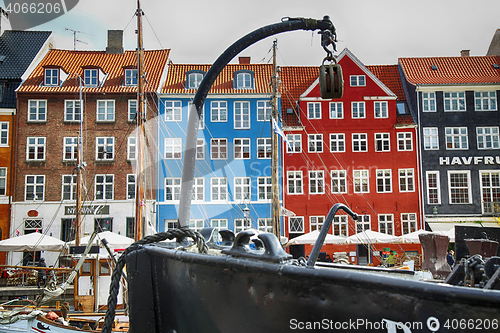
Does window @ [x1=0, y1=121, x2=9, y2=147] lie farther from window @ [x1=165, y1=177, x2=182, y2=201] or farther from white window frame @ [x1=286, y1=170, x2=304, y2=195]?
white window frame @ [x1=286, y1=170, x2=304, y2=195]

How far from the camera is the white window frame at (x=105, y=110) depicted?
31.3m

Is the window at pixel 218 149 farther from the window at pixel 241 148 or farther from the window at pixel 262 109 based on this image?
the window at pixel 262 109

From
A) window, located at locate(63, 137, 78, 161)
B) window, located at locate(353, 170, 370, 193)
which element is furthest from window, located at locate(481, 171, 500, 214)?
window, located at locate(63, 137, 78, 161)

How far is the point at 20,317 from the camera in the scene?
13508 millimetres

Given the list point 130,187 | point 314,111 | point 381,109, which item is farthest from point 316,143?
point 130,187

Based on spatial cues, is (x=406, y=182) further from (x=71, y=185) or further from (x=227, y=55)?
(x=227, y=55)

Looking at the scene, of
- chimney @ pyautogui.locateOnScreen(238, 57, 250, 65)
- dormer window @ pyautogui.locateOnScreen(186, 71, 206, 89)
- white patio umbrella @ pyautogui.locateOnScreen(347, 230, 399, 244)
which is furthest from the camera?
chimney @ pyautogui.locateOnScreen(238, 57, 250, 65)

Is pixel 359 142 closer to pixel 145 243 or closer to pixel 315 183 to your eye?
pixel 315 183

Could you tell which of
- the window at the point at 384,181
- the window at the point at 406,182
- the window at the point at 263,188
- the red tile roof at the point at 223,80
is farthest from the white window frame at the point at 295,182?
the window at the point at 406,182

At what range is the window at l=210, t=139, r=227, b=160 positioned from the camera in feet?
104

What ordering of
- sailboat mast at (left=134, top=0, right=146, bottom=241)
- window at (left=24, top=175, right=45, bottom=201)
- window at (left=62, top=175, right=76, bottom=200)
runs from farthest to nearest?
1. window at (left=24, top=175, right=45, bottom=201)
2. window at (left=62, top=175, right=76, bottom=200)
3. sailboat mast at (left=134, top=0, right=146, bottom=241)

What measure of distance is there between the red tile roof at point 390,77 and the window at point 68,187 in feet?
79.3

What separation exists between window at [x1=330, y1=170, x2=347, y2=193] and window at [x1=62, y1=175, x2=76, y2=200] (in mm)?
18075

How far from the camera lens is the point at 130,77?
32.5 metres
